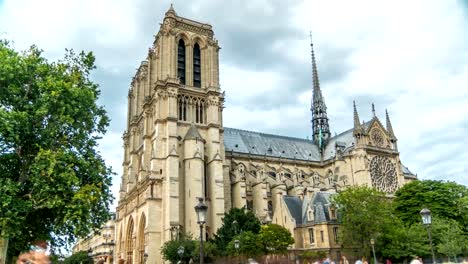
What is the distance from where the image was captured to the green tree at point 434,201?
53562 millimetres

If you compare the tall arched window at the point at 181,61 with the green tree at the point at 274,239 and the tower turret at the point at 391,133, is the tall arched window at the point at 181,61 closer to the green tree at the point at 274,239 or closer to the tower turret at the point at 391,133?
the green tree at the point at 274,239

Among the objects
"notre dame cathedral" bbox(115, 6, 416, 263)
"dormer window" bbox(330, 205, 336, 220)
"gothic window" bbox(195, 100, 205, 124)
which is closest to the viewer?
"dormer window" bbox(330, 205, 336, 220)

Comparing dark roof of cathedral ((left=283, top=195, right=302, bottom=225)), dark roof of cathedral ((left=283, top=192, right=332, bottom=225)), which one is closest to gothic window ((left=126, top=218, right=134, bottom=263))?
dark roof of cathedral ((left=283, top=195, right=302, bottom=225))

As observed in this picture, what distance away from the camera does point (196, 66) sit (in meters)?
59.7

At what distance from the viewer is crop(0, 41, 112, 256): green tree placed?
1991cm

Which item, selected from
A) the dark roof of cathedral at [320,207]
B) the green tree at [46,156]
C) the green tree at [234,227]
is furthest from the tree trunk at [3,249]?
the dark roof of cathedral at [320,207]

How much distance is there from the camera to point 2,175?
2108 cm

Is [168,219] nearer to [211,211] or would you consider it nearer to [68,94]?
[211,211]

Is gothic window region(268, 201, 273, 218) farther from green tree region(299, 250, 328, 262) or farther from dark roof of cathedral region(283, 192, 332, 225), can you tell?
green tree region(299, 250, 328, 262)

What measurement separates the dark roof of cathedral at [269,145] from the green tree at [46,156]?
1660 inches

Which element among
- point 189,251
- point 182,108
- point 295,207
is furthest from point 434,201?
point 182,108

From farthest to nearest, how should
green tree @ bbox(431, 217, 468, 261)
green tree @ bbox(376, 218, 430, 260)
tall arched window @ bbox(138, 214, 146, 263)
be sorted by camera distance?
1. tall arched window @ bbox(138, 214, 146, 263)
2. green tree @ bbox(376, 218, 430, 260)
3. green tree @ bbox(431, 217, 468, 261)

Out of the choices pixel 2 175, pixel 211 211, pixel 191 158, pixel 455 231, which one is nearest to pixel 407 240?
pixel 455 231

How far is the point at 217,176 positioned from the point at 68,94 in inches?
1219
